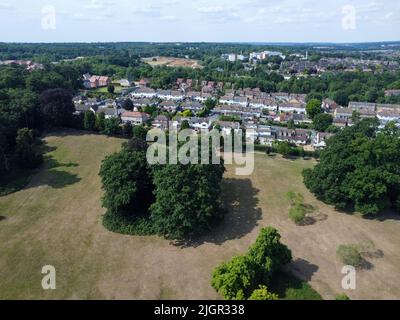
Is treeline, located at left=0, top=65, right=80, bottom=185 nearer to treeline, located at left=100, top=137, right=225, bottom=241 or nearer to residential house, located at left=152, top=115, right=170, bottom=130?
residential house, located at left=152, top=115, right=170, bottom=130

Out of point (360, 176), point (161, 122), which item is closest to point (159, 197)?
point (360, 176)

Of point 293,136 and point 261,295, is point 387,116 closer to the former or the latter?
point 293,136

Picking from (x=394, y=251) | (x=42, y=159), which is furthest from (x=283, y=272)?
(x=42, y=159)

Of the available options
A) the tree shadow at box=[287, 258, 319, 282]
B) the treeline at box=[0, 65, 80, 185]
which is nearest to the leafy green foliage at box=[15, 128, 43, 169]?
the treeline at box=[0, 65, 80, 185]

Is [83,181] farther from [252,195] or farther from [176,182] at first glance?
[252,195]

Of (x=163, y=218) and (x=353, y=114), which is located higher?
(x=353, y=114)

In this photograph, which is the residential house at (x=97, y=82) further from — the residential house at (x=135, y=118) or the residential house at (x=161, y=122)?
the residential house at (x=161, y=122)

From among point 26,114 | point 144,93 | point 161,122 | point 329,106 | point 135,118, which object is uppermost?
point 144,93
